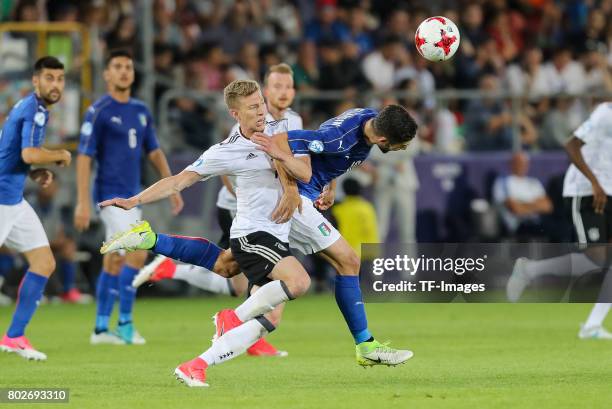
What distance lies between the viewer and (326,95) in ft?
63.7

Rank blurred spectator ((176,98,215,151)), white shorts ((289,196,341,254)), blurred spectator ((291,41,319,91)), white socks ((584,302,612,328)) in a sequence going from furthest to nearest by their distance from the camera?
blurred spectator ((291,41,319,91)) → blurred spectator ((176,98,215,151)) → white socks ((584,302,612,328)) → white shorts ((289,196,341,254))

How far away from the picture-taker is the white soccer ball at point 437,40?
39.2 feet

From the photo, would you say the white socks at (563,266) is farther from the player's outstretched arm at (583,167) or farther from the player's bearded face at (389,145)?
the player's bearded face at (389,145)

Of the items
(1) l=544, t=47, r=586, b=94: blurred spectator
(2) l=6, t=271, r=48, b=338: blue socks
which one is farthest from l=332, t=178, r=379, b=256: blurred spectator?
(2) l=6, t=271, r=48, b=338: blue socks

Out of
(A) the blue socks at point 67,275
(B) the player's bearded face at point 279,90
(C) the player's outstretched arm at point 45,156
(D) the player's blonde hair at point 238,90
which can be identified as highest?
(D) the player's blonde hair at point 238,90

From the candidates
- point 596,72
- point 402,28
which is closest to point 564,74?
point 596,72

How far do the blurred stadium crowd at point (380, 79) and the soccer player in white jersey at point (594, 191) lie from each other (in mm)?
6628

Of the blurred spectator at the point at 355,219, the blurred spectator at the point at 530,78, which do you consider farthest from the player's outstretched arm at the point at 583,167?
the blurred spectator at the point at 530,78

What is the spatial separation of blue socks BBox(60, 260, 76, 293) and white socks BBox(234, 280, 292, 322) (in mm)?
9913

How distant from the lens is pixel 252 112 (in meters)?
9.12

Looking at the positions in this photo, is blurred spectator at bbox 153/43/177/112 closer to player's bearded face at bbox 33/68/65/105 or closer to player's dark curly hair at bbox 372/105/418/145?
player's bearded face at bbox 33/68/65/105

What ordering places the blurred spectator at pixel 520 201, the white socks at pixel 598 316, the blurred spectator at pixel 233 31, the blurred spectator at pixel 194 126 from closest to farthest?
the white socks at pixel 598 316 < the blurred spectator at pixel 194 126 < the blurred spectator at pixel 520 201 < the blurred spectator at pixel 233 31

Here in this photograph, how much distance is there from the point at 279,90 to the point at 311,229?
2.22 meters

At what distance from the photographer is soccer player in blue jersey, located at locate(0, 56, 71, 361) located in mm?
11094
